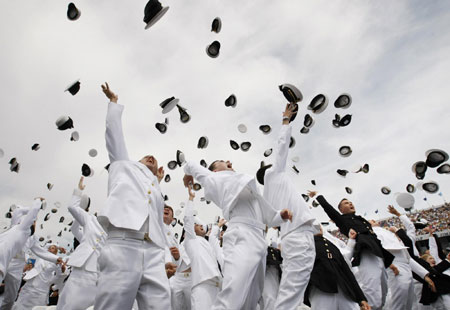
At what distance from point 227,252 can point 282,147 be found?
1923mm

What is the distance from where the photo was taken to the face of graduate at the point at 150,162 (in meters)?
3.91

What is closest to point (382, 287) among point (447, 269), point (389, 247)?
point (389, 247)

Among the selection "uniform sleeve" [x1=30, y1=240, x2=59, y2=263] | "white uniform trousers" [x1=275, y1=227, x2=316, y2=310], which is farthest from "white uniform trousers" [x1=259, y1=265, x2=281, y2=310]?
"uniform sleeve" [x1=30, y1=240, x2=59, y2=263]

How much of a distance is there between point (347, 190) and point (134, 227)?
898 cm

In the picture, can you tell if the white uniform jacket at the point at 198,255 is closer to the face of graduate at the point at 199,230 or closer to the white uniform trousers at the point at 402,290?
the face of graduate at the point at 199,230

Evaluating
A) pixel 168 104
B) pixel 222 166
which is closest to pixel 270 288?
pixel 222 166

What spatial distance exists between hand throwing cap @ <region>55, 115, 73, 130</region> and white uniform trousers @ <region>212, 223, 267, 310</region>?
5.43 metres

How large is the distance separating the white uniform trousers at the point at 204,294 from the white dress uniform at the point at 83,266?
215cm

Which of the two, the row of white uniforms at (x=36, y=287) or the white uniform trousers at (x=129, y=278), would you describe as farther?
the row of white uniforms at (x=36, y=287)

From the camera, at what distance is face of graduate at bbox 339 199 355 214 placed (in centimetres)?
653

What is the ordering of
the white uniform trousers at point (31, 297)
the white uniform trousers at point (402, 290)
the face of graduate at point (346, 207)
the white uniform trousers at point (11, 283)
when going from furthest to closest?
the white uniform trousers at point (31, 297)
the white uniform trousers at point (11, 283)
the face of graduate at point (346, 207)
the white uniform trousers at point (402, 290)

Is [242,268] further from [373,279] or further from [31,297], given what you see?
[31,297]

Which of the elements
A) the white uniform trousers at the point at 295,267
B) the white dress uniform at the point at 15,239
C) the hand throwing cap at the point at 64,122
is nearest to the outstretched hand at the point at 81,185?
the white dress uniform at the point at 15,239

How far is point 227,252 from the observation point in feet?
11.4
